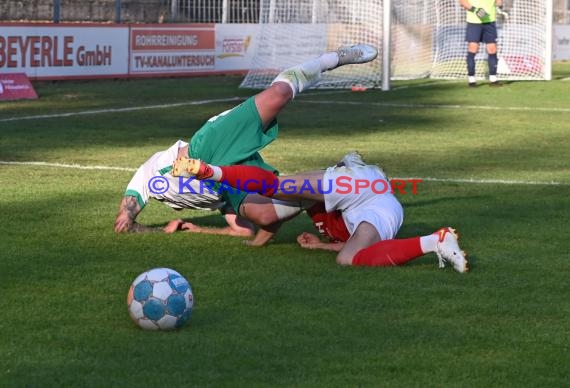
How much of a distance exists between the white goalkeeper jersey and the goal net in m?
14.4

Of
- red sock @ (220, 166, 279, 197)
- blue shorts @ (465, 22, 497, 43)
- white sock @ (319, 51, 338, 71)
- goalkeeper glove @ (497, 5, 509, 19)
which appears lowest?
red sock @ (220, 166, 279, 197)

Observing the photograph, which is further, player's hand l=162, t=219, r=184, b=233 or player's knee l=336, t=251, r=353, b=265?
player's hand l=162, t=219, r=184, b=233

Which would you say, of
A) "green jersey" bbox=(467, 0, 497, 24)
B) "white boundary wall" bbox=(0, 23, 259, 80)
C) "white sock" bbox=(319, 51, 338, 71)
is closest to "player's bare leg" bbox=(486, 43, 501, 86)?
"green jersey" bbox=(467, 0, 497, 24)

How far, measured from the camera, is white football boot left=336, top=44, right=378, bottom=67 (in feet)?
30.9

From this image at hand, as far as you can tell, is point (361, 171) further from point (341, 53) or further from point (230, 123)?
point (341, 53)

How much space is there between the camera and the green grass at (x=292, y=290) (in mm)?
5242

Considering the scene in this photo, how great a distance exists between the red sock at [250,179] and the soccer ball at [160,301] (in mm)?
1361

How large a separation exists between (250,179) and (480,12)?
55.8ft

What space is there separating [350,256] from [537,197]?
3.20 metres

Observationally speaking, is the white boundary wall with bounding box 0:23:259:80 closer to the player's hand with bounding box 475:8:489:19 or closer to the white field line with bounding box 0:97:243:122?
the white field line with bounding box 0:97:243:122

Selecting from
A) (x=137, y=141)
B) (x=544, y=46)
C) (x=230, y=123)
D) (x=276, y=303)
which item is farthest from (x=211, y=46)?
(x=276, y=303)

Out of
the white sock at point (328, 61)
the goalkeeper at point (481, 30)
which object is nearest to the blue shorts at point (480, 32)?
the goalkeeper at point (481, 30)

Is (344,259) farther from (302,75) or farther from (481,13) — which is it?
(481,13)

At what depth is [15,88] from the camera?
19.7 metres
